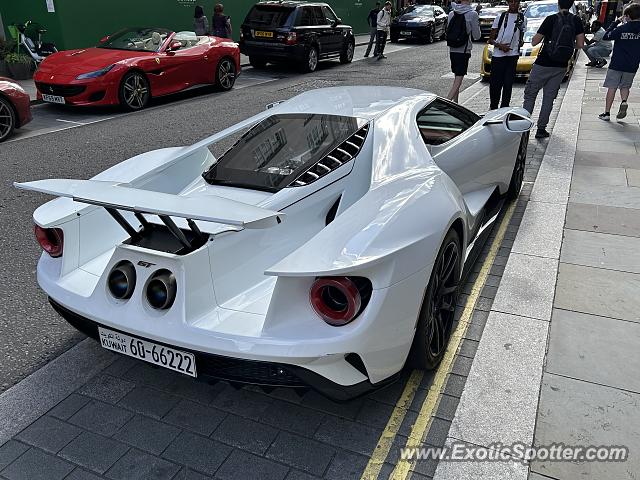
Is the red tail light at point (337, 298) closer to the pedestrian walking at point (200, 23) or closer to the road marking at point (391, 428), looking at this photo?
the road marking at point (391, 428)

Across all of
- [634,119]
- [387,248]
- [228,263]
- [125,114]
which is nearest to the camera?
[387,248]

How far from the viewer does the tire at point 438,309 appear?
2746 mm

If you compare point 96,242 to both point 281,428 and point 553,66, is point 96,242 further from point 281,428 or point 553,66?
point 553,66

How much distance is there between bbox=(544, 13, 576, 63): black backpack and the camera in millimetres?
7441

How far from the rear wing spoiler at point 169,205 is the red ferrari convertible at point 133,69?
836 cm

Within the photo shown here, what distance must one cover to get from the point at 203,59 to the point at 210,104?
1418mm

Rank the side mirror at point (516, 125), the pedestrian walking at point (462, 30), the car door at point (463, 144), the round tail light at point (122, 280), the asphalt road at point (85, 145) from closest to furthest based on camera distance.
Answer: the round tail light at point (122, 280)
the asphalt road at point (85, 145)
the car door at point (463, 144)
the side mirror at point (516, 125)
the pedestrian walking at point (462, 30)

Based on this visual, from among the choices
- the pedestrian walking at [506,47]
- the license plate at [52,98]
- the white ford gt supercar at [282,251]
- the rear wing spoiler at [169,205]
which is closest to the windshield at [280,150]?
the white ford gt supercar at [282,251]

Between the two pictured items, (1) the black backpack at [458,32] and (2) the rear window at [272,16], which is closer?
(1) the black backpack at [458,32]

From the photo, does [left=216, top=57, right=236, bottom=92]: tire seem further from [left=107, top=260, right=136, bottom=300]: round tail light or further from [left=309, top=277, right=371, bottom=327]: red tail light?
[left=309, top=277, right=371, bottom=327]: red tail light

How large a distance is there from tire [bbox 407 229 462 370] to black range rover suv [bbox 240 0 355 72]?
13.3m

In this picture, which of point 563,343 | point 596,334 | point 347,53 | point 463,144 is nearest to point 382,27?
point 347,53

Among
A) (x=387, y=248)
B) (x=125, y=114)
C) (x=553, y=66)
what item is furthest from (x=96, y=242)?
(x=125, y=114)

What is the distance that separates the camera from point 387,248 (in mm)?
2420
